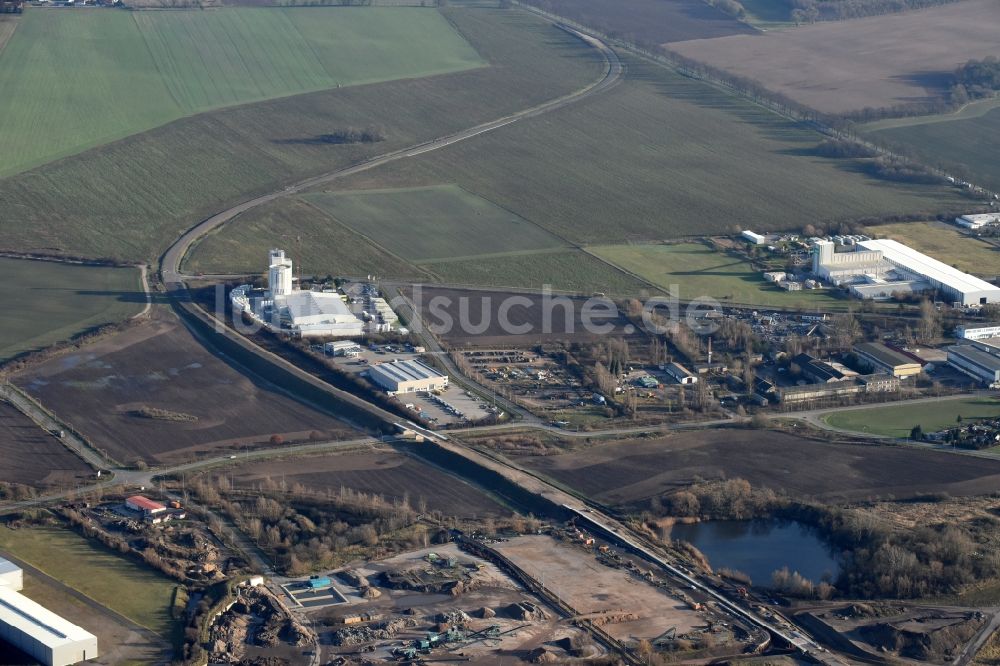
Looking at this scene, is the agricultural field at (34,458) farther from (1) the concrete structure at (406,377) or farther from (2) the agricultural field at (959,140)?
(2) the agricultural field at (959,140)

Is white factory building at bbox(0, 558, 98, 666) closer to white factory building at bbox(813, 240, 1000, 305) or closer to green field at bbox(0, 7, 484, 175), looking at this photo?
white factory building at bbox(813, 240, 1000, 305)

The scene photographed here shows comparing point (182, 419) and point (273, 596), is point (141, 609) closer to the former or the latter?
point (273, 596)

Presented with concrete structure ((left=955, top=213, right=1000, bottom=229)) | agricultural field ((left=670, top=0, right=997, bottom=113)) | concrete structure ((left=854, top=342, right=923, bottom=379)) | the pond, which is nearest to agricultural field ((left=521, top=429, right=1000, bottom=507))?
the pond

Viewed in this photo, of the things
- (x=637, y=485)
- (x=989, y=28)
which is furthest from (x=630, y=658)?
(x=989, y=28)

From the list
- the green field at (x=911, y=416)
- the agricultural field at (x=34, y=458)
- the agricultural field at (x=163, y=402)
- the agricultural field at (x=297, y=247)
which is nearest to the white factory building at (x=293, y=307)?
the agricultural field at (x=163, y=402)

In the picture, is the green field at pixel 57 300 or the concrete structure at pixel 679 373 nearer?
the concrete structure at pixel 679 373

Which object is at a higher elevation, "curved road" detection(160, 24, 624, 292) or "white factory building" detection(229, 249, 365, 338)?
"curved road" detection(160, 24, 624, 292)
